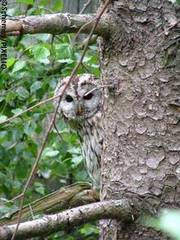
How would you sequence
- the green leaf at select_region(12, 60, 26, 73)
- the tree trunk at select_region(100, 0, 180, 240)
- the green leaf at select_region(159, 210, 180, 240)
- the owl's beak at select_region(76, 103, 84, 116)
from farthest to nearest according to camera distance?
1. the owl's beak at select_region(76, 103, 84, 116)
2. the green leaf at select_region(12, 60, 26, 73)
3. the tree trunk at select_region(100, 0, 180, 240)
4. the green leaf at select_region(159, 210, 180, 240)

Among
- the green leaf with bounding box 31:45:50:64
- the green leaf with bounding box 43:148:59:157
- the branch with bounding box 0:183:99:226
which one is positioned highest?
the green leaf with bounding box 31:45:50:64

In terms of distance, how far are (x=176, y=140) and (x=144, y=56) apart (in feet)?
0.71

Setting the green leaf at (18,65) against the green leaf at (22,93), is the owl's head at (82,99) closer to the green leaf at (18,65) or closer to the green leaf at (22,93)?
the green leaf at (22,93)

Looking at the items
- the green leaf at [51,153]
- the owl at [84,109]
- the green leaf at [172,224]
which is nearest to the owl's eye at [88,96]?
the owl at [84,109]

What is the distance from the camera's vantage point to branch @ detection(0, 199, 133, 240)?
103cm

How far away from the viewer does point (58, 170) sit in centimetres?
233

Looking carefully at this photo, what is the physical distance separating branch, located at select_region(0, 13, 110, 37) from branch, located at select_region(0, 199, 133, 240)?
383 millimetres

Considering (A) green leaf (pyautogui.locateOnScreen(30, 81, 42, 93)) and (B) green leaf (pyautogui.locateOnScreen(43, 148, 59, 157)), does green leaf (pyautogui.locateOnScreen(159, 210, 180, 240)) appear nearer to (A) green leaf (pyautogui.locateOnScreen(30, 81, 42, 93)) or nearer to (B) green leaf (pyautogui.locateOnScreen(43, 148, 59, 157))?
(A) green leaf (pyautogui.locateOnScreen(30, 81, 42, 93))

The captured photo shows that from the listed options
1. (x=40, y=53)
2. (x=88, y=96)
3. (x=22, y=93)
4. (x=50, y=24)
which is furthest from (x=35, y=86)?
(x=50, y=24)

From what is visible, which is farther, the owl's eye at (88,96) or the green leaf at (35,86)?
the owl's eye at (88,96)

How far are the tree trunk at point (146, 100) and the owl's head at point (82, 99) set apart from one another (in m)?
1.11

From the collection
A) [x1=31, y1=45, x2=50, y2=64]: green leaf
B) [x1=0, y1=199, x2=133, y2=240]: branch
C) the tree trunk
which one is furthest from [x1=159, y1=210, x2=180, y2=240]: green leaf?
[x1=31, y1=45, x2=50, y2=64]: green leaf

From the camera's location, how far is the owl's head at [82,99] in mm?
2453

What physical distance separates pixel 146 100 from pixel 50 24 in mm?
318
